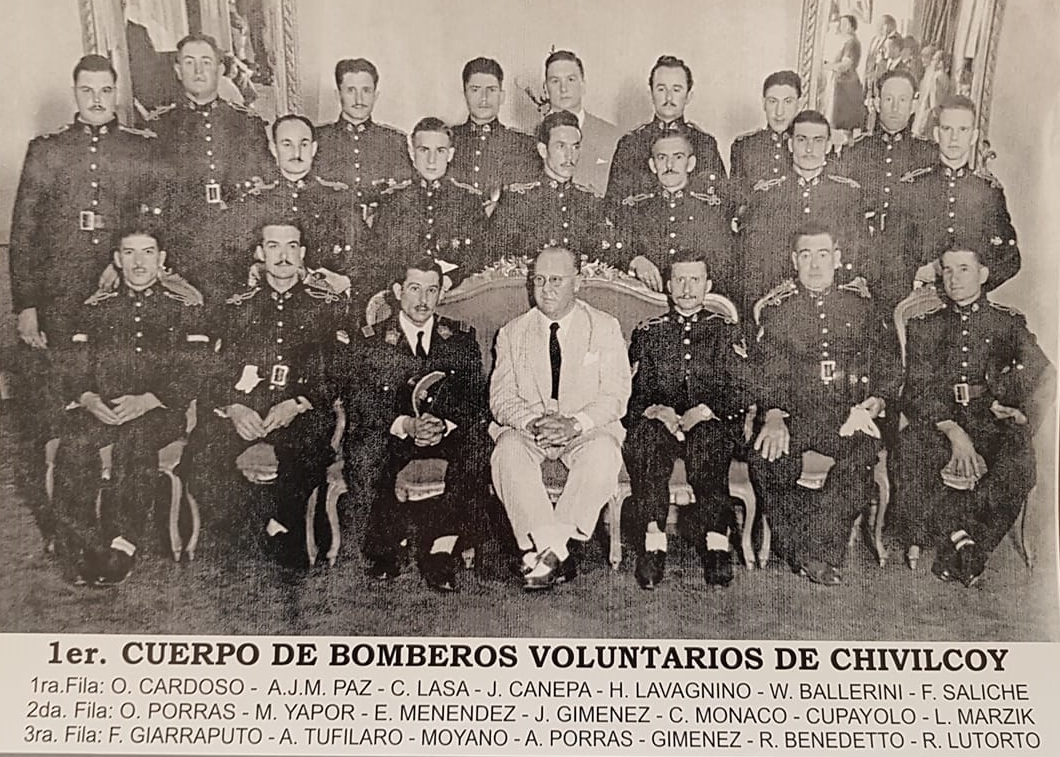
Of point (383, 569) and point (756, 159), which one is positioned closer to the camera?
point (383, 569)

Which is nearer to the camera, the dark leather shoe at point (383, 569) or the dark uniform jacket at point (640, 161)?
the dark leather shoe at point (383, 569)

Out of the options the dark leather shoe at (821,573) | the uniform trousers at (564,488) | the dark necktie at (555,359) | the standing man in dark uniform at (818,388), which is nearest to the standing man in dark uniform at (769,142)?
the standing man in dark uniform at (818,388)

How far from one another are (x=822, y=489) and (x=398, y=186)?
163 centimetres

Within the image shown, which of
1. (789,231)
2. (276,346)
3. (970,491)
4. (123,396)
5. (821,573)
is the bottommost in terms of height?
(821,573)

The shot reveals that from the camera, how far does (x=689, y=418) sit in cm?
300

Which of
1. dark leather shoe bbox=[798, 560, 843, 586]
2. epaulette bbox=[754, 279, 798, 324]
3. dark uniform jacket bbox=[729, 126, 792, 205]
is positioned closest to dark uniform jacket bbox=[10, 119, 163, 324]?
dark uniform jacket bbox=[729, 126, 792, 205]

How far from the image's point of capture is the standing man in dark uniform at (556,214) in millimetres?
3033

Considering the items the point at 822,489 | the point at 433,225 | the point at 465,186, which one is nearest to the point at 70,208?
the point at 433,225

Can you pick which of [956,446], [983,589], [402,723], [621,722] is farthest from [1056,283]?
[402,723]

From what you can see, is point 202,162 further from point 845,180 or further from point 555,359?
point 845,180

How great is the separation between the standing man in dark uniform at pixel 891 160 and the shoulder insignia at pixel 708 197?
393 mm

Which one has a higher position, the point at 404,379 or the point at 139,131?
the point at 139,131

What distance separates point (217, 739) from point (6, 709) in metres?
0.64

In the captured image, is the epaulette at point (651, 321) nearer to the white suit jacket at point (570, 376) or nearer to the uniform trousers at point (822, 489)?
the white suit jacket at point (570, 376)
